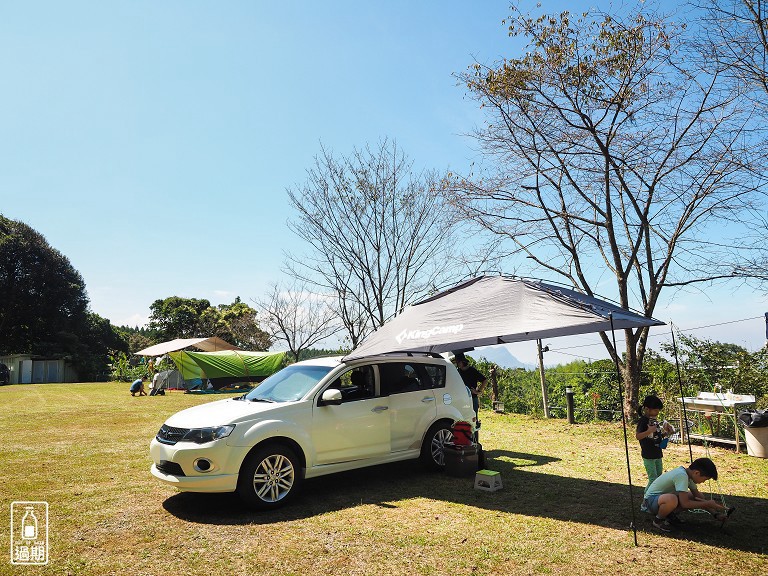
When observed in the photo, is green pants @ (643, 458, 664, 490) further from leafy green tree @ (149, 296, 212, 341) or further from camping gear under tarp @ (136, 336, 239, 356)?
leafy green tree @ (149, 296, 212, 341)

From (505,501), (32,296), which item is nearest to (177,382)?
(32,296)

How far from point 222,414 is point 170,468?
0.79 m

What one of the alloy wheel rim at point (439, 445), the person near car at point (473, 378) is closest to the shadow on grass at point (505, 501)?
A: the alloy wheel rim at point (439, 445)

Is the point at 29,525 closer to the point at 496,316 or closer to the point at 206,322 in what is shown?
the point at 496,316

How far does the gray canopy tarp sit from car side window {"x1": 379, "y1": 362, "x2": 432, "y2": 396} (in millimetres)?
246

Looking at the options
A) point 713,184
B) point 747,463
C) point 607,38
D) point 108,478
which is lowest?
point 747,463

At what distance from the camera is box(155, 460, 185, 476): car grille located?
6.04 meters

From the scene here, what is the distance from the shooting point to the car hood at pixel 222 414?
619 cm

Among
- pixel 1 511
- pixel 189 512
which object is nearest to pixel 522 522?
pixel 189 512

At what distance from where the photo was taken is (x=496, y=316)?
23.3 feet

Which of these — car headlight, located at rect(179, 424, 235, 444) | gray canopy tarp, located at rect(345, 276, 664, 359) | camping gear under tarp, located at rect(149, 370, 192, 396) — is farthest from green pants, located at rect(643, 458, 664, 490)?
camping gear under tarp, located at rect(149, 370, 192, 396)

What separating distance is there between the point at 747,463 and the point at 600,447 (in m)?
2.39

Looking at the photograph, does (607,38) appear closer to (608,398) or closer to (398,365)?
(398,365)

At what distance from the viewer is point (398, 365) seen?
786 centimetres
